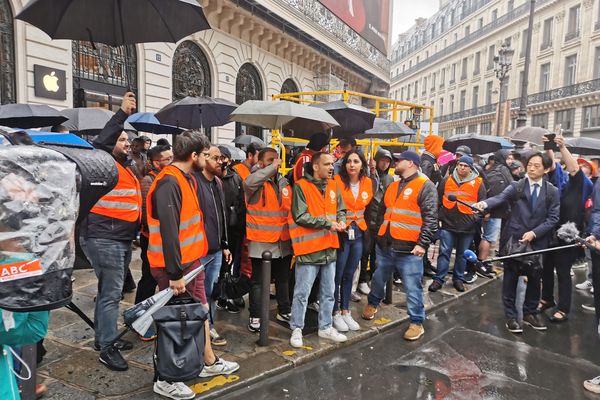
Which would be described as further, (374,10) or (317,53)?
(374,10)

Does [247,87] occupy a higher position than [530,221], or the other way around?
[247,87]

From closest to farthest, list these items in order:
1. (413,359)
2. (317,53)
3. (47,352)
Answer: (47,352) < (413,359) < (317,53)

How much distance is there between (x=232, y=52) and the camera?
14.3 meters

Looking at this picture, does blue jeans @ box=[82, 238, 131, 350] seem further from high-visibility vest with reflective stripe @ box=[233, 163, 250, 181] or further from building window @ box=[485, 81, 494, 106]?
building window @ box=[485, 81, 494, 106]

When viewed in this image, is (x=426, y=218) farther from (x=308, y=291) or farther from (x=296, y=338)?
(x=296, y=338)

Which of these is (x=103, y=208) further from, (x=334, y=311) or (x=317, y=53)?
(x=317, y=53)

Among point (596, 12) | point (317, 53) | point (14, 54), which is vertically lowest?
point (14, 54)

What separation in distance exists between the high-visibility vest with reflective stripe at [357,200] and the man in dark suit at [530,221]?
4.78 feet

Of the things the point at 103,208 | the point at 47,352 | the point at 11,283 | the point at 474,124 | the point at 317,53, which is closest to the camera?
the point at 11,283

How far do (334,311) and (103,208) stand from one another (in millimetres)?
2900

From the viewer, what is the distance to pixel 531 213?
5332mm

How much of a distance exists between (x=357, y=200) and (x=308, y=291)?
1313mm

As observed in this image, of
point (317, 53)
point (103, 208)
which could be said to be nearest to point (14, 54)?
point (103, 208)

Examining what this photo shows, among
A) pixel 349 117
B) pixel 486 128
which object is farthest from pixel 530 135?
pixel 486 128
